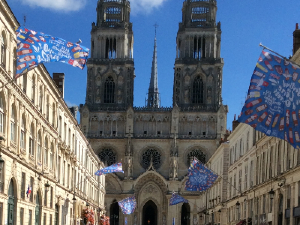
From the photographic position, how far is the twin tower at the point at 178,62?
330 ft

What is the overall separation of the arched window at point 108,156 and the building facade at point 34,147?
152 feet

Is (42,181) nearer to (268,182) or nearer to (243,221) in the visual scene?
(268,182)

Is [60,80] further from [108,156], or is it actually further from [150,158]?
[150,158]

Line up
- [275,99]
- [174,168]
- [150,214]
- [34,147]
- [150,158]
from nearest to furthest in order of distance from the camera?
1. [275,99]
2. [34,147]
3. [174,168]
4. [150,158]
5. [150,214]

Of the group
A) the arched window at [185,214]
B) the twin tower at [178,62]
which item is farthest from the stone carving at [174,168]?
the twin tower at [178,62]

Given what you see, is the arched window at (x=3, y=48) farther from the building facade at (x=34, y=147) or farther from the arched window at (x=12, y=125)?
the arched window at (x=12, y=125)

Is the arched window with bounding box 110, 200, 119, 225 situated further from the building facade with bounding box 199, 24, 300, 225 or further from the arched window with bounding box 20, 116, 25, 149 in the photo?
the arched window with bounding box 20, 116, 25, 149

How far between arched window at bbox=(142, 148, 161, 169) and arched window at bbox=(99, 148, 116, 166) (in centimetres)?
517

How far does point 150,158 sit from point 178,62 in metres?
16.7

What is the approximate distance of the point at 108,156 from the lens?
99125mm

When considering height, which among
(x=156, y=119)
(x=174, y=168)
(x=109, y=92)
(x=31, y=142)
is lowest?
(x=31, y=142)

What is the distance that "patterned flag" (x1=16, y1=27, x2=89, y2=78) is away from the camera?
23281mm

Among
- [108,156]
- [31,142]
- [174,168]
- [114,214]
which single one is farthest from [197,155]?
[31,142]

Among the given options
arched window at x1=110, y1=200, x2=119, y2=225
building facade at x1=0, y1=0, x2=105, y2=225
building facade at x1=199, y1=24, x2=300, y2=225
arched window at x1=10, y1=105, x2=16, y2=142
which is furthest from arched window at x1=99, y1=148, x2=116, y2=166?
arched window at x1=10, y1=105, x2=16, y2=142
